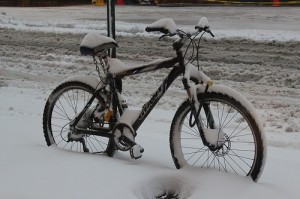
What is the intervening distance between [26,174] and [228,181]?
1.58 m

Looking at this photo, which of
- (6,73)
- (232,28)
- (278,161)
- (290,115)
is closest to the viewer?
(278,161)

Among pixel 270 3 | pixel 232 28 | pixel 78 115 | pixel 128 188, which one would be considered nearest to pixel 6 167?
pixel 78 115

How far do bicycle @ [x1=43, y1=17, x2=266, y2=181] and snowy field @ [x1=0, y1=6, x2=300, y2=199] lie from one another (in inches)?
7.6

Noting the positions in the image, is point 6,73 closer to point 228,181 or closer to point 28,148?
point 28,148

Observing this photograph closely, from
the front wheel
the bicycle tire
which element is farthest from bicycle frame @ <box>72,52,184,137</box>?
the front wheel

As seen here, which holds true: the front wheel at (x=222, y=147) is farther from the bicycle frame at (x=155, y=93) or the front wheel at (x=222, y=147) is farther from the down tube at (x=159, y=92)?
the down tube at (x=159, y=92)

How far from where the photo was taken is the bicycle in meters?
3.62

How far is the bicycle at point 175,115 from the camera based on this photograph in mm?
3623

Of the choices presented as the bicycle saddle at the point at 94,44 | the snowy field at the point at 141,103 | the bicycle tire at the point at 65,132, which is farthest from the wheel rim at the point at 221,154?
the bicycle saddle at the point at 94,44

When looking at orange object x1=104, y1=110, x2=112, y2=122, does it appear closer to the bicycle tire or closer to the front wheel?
the bicycle tire

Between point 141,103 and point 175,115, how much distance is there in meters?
3.26

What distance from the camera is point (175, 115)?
385cm

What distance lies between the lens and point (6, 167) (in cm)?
390

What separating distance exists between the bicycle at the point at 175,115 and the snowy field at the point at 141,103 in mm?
192
